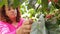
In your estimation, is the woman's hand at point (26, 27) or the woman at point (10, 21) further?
the woman at point (10, 21)

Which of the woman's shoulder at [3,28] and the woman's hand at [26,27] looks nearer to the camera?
the woman's hand at [26,27]

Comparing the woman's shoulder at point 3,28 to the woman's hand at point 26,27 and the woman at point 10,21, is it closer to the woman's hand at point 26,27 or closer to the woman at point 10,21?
the woman at point 10,21

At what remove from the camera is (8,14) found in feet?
4.64

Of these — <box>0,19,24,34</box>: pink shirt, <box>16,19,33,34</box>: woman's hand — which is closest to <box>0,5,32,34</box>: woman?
<box>0,19,24,34</box>: pink shirt

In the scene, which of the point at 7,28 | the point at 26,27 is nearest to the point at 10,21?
the point at 7,28

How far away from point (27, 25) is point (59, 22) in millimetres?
248

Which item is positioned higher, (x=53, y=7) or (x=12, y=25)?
(x=53, y=7)

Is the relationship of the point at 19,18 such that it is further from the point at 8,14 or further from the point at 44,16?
the point at 44,16

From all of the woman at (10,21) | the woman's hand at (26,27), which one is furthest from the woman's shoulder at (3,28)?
the woman's hand at (26,27)

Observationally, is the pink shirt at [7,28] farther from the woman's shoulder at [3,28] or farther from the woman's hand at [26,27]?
the woman's hand at [26,27]

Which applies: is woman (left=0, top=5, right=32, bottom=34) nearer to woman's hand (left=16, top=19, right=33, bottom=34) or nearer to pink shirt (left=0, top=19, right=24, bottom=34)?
pink shirt (left=0, top=19, right=24, bottom=34)

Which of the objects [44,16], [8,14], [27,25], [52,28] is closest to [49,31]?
[52,28]

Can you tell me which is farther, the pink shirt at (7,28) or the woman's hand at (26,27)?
the pink shirt at (7,28)

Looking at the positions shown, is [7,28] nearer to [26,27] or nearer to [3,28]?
[3,28]
